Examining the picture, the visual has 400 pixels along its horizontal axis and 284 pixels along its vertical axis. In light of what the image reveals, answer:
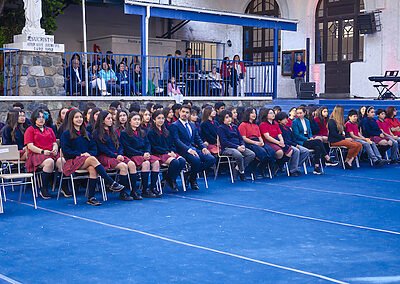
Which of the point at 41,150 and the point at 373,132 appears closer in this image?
the point at 41,150

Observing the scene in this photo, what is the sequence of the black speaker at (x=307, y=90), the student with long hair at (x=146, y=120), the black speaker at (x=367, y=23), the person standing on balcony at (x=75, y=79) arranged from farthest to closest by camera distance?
the black speaker at (x=367, y=23) → the black speaker at (x=307, y=90) → the person standing on balcony at (x=75, y=79) → the student with long hair at (x=146, y=120)

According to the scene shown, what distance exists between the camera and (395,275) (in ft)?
18.1

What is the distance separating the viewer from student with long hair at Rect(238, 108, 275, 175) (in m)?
11.7

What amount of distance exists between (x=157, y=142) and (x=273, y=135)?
9.87 feet

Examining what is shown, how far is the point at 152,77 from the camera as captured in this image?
19.9m

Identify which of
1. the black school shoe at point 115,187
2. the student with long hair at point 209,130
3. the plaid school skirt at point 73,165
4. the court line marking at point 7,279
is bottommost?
the court line marking at point 7,279

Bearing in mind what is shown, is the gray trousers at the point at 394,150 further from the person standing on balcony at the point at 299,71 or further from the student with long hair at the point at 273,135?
the person standing on balcony at the point at 299,71

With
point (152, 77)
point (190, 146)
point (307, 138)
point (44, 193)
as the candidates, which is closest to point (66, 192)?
point (44, 193)

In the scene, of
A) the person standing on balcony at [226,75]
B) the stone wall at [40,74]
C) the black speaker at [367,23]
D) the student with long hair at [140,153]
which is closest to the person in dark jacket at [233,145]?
the student with long hair at [140,153]

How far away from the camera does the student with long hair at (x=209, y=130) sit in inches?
457

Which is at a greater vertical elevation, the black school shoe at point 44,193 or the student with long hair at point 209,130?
the student with long hair at point 209,130

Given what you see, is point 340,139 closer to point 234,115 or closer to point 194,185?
point 234,115

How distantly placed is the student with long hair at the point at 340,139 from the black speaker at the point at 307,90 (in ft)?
24.8

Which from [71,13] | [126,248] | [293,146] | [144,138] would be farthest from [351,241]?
[71,13]
